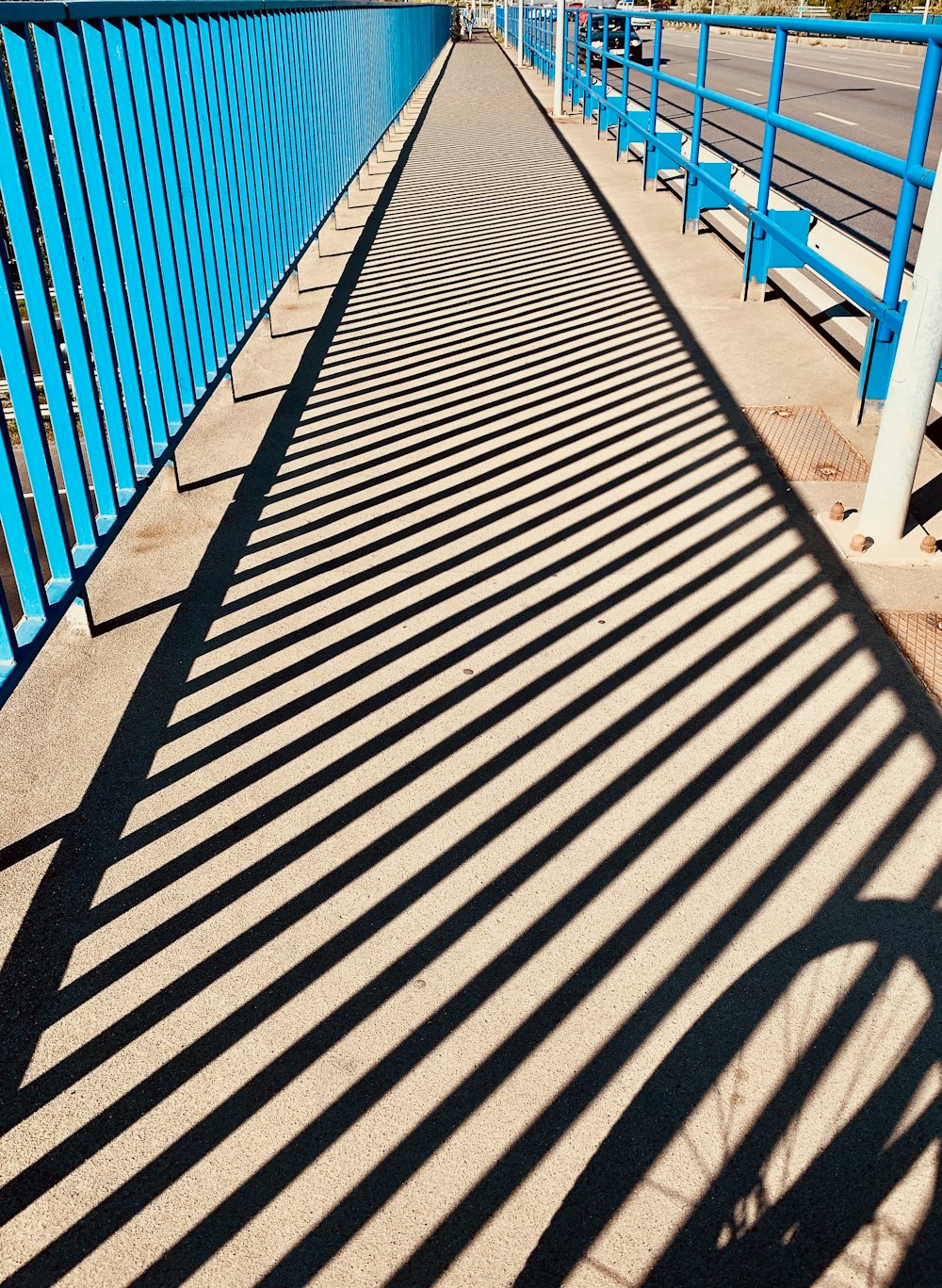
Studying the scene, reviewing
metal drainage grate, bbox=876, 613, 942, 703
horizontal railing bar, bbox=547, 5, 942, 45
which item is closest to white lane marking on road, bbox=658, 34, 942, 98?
horizontal railing bar, bbox=547, 5, 942, 45

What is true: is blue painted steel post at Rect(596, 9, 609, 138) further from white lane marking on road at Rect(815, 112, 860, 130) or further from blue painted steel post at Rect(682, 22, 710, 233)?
blue painted steel post at Rect(682, 22, 710, 233)

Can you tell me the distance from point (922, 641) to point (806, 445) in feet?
5.76

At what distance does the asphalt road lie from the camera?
10.4 m

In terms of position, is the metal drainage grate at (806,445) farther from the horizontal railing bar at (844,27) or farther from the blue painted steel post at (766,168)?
the blue painted steel post at (766,168)

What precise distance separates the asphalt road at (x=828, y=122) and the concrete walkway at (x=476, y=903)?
5712 mm

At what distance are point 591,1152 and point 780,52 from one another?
5991mm

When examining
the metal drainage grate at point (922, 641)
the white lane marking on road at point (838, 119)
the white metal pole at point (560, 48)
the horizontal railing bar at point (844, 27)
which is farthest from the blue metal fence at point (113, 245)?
the white metal pole at point (560, 48)

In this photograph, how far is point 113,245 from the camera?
356 centimetres

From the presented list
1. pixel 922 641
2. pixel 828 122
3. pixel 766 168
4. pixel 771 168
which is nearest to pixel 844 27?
pixel 766 168

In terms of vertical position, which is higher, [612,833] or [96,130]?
[96,130]

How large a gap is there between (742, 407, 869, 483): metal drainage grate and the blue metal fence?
2537 mm

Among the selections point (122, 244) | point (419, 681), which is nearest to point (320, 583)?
point (419, 681)

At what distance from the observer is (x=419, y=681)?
10.8 feet

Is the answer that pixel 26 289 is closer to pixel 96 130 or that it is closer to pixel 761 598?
pixel 96 130
